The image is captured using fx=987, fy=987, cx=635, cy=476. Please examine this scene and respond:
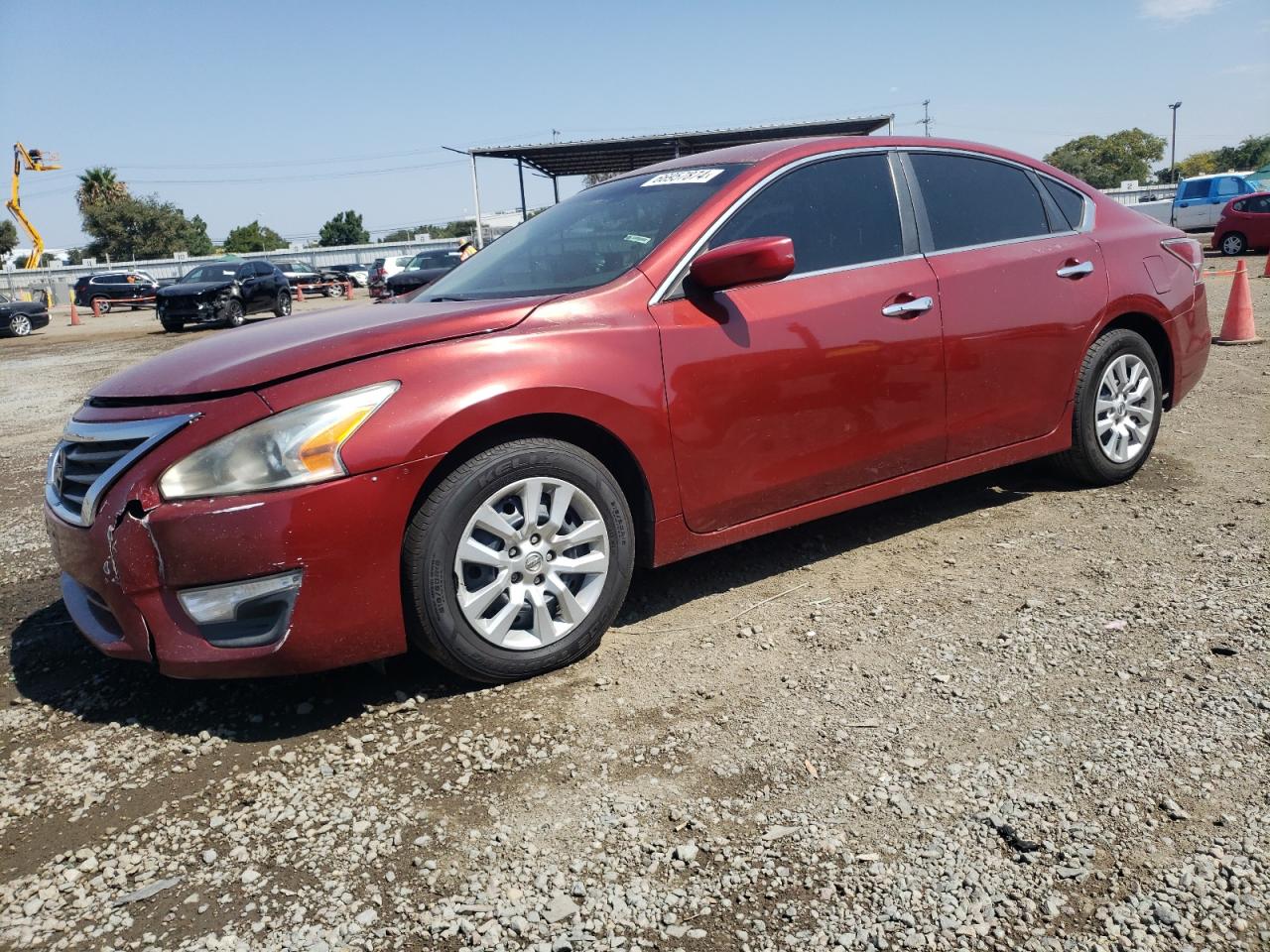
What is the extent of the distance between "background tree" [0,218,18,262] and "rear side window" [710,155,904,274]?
84223mm

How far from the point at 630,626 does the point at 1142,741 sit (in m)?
1.67

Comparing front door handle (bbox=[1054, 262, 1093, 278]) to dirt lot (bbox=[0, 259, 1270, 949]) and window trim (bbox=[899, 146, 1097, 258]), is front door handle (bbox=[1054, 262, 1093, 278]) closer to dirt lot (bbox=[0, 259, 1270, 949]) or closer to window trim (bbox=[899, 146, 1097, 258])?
window trim (bbox=[899, 146, 1097, 258])

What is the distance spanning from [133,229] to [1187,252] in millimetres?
79223

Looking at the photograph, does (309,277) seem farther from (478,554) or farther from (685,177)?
(478,554)

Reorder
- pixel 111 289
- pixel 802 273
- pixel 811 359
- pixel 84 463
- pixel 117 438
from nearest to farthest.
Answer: pixel 117 438
pixel 84 463
pixel 811 359
pixel 802 273
pixel 111 289

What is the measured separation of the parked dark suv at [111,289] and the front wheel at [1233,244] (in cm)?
3285

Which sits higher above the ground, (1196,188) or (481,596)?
(1196,188)

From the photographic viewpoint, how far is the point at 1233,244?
22.2 m

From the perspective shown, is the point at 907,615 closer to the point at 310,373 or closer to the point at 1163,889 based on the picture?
the point at 1163,889

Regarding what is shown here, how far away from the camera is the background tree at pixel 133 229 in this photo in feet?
233

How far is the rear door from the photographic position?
Result: 4.03m

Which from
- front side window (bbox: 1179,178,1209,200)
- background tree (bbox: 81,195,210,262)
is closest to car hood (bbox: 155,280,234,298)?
front side window (bbox: 1179,178,1209,200)

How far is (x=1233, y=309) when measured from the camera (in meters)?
9.03

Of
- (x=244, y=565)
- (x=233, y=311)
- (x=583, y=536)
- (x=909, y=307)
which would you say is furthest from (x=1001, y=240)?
(x=233, y=311)
